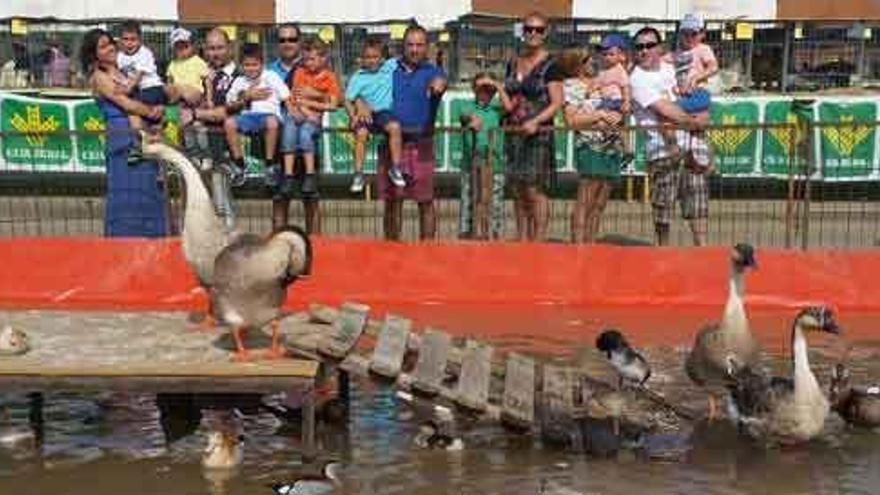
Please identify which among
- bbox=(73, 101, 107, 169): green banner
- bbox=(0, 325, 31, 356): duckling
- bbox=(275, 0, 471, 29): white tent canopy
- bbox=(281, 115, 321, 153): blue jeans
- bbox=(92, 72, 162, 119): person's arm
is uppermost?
bbox=(275, 0, 471, 29): white tent canopy

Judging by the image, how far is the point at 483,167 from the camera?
1351 centimetres

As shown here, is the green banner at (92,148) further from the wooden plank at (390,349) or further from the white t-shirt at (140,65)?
the wooden plank at (390,349)

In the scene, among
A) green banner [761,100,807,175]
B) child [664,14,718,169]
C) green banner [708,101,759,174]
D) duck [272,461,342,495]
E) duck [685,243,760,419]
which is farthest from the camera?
green banner [708,101,759,174]

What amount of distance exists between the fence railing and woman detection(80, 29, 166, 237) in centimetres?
851

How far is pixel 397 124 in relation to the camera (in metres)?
13.3

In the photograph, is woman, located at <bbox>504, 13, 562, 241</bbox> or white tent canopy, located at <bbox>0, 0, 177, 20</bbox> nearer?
woman, located at <bbox>504, 13, 562, 241</bbox>

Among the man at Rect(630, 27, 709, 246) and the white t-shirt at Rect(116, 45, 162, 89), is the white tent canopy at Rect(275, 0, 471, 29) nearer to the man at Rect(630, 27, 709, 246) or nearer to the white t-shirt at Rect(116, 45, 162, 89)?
the man at Rect(630, 27, 709, 246)

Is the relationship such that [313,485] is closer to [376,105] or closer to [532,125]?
[532,125]

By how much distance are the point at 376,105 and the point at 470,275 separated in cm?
209

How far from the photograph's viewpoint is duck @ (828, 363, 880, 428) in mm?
8625

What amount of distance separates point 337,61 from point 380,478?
14.5 meters

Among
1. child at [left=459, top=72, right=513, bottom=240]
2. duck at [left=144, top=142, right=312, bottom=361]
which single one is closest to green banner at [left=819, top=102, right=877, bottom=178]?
child at [left=459, top=72, right=513, bottom=240]

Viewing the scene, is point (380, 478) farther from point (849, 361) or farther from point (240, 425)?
point (849, 361)

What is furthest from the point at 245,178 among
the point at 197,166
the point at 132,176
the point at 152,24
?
the point at 152,24
